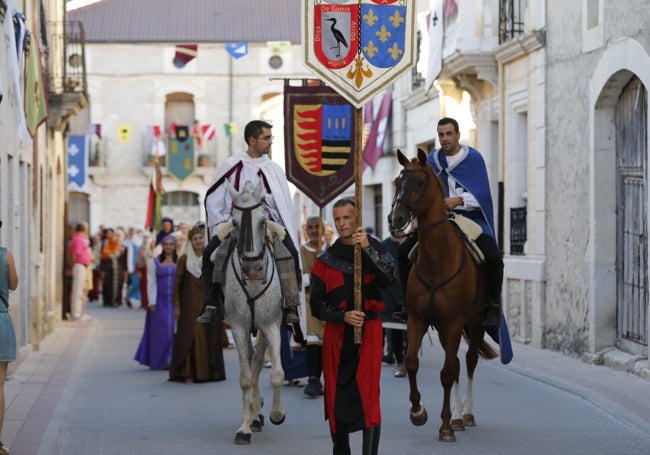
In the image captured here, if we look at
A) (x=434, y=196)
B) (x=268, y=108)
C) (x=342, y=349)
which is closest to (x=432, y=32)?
(x=434, y=196)

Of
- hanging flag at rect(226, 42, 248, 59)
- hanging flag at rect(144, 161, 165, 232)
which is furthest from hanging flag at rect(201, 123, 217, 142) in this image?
hanging flag at rect(144, 161, 165, 232)

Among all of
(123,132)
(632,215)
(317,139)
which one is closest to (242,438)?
(632,215)

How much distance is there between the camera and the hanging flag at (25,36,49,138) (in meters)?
15.6

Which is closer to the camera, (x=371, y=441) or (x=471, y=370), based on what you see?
(x=371, y=441)

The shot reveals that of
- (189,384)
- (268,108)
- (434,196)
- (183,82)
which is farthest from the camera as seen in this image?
(183,82)

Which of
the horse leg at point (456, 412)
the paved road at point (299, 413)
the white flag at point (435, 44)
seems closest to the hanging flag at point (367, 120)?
the white flag at point (435, 44)

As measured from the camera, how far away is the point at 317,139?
1852 centimetres

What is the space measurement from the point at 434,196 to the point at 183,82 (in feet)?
162

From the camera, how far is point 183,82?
194 feet

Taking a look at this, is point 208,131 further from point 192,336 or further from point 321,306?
point 321,306

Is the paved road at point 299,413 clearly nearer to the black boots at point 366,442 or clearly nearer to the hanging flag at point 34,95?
the black boots at point 366,442

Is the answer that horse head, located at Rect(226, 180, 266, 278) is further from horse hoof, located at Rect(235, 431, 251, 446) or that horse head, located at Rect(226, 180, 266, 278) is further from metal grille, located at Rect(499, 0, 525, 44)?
metal grille, located at Rect(499, 0, 525, 44)

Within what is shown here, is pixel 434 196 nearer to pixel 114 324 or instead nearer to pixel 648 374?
pixel 648 374

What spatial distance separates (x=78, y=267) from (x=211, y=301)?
17711 millimetres
